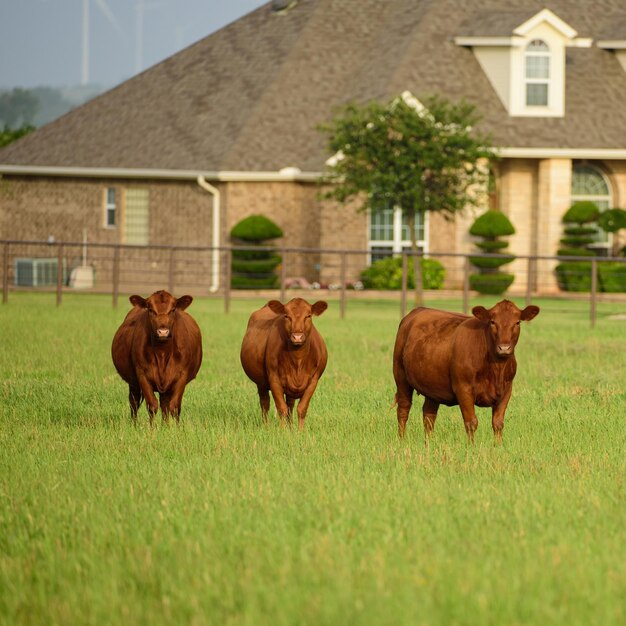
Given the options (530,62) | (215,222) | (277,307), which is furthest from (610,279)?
(277,307)

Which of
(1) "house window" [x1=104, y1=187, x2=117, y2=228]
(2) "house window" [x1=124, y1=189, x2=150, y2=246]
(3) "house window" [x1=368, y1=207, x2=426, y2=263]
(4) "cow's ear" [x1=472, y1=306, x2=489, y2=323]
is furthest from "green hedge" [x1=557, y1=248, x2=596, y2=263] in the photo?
(4) "cow's ear" [x1=472, y1=306, x2=489, y2=323]

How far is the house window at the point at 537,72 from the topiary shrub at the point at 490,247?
4339mm

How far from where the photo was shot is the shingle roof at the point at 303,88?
144ft

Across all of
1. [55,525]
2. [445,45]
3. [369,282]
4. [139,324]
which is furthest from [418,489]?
[445,45]

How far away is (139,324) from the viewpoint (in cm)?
1352

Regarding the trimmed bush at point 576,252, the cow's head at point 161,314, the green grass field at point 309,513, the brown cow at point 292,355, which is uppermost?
the trimmed bush at point 576,252

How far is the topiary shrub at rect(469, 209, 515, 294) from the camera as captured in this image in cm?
4134

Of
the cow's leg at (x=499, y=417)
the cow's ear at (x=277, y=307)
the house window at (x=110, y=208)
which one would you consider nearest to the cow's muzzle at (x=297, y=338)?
the cow's ear at (x=277, y=307)

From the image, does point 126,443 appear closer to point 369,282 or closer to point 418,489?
point 418,489

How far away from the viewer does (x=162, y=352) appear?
13.1 meters

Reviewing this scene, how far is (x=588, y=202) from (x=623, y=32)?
23.1ft

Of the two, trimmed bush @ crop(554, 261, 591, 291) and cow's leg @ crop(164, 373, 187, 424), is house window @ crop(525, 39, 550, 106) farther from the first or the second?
cow's leg @ crop(164, 373, 187, 424)

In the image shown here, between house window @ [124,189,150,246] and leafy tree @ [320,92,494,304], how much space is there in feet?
27.2

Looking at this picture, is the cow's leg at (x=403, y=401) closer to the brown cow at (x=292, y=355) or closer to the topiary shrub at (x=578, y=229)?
the brown cow at (x=292, y=355)
